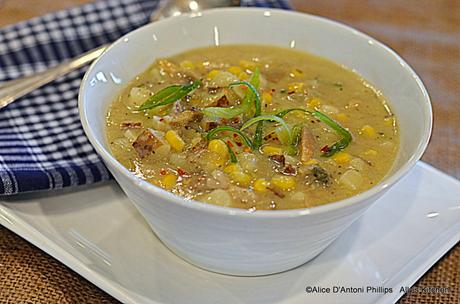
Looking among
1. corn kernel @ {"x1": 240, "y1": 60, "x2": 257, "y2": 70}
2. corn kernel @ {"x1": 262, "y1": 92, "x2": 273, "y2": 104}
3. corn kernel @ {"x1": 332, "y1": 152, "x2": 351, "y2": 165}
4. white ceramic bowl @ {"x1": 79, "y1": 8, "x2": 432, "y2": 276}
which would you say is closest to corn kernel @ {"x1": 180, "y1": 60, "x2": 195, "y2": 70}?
white ceramic bowl @ {"x1": 79, "y1": 8, "x2": 432, "y2": 276}

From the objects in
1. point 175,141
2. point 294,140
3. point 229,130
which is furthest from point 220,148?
point 294,140

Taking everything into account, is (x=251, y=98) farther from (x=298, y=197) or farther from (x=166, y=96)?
(x=298, y=197)

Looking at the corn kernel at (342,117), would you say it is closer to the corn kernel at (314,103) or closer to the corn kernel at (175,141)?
the corn kernel at (314,103)

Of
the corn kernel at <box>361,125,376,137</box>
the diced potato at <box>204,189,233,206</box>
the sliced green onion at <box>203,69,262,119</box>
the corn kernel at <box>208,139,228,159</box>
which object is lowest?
the corn kernel at <box>361,125,376,137</box>

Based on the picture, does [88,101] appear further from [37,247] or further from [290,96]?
[290,96]

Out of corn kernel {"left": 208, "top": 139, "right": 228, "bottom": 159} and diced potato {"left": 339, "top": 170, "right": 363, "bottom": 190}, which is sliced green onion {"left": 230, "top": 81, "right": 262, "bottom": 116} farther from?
diced potato {"left": 339, "top": 170, "right": 363, "bottom": 190}

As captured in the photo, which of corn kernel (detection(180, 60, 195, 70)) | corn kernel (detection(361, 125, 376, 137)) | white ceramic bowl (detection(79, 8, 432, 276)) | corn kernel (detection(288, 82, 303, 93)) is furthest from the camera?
corn kernel (detection(180, 60, 195, 70))

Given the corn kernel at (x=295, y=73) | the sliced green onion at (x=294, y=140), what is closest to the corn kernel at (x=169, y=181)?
the sliced green onion at (x=294, y=140)
